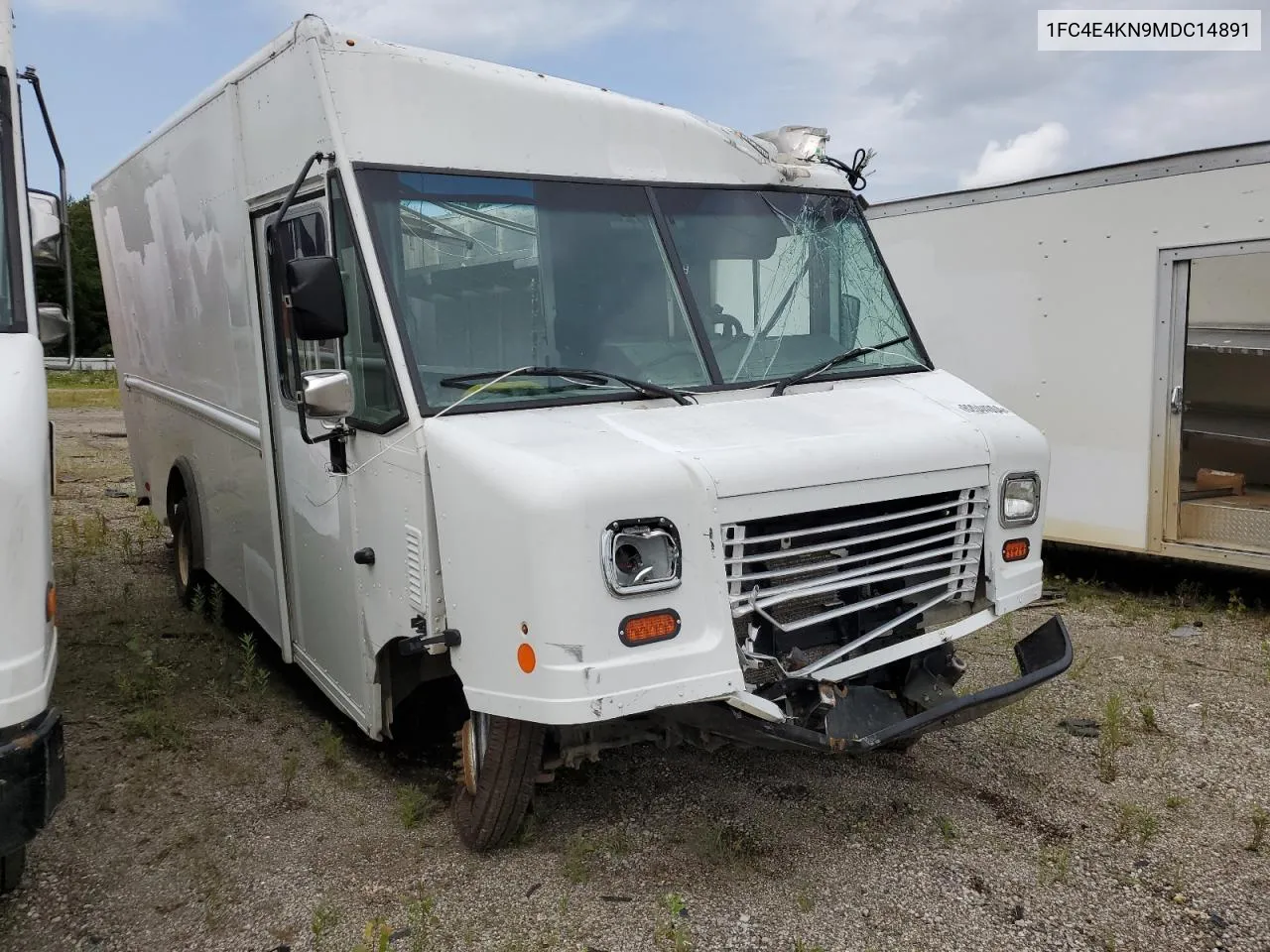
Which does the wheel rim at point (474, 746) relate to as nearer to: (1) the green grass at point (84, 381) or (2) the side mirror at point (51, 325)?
(2) the side mirror at point (51, 325)

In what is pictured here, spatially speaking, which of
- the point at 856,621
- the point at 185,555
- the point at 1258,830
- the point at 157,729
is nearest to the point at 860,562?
the point at 856,621

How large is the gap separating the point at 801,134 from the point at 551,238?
147 centimetres

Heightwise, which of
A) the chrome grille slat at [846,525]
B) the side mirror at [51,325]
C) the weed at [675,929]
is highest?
the side mirror at [51,325]

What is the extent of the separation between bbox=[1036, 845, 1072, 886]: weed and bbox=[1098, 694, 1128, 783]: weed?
0.73 m

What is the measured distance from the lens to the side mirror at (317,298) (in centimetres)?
365

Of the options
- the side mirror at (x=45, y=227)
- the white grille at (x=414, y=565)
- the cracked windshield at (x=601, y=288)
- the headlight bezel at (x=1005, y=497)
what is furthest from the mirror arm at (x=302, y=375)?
the headlight bezel at (x=1005, y=497)

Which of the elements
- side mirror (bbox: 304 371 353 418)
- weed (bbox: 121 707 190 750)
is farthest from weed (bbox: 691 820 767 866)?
weed (bbox: 121 707 190 750)

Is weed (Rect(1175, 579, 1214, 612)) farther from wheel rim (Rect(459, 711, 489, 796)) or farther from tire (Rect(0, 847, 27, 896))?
tire (Rect(0, 847, 27, 896))

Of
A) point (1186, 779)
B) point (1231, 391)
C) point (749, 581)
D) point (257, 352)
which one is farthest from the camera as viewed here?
point (1231, 391)

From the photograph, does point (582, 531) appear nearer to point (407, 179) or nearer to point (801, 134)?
point (407, 179)

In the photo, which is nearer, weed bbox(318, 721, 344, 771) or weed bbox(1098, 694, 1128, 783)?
→ weed bbox(1098, 694, 1128, 783)

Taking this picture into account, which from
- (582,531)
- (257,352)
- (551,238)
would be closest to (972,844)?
(582,531)

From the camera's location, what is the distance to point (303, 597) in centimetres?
496

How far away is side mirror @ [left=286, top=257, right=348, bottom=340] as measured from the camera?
365 cm
